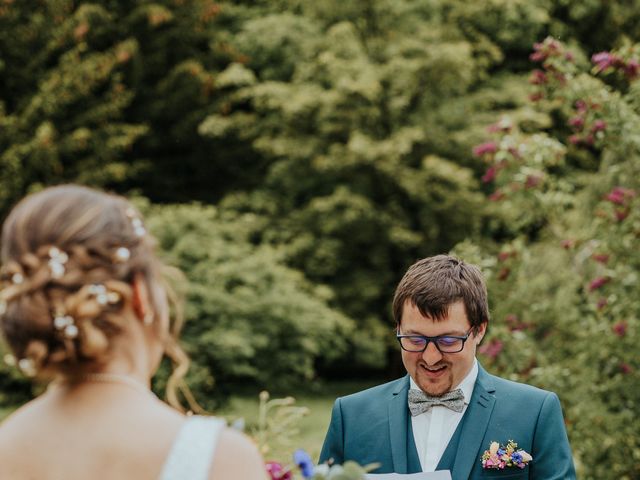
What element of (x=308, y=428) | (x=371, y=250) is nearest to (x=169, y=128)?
(x=371, y=250)

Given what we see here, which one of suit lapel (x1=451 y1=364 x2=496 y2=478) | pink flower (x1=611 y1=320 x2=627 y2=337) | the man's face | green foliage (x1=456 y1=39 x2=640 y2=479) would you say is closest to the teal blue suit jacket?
suit lapel (x1=451 y1=364 x2=496 y2=478)

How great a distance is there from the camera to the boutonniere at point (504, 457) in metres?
2.85

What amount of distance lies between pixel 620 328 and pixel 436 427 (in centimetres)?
376

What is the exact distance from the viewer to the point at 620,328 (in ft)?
21.0

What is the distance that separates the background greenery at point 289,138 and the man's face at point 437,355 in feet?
21.2

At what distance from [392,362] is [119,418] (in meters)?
15.9

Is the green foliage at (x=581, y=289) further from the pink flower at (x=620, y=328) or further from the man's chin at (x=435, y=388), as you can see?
the man's chin at (x=435, y=388)

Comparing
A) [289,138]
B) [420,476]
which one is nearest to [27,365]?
[420,476]

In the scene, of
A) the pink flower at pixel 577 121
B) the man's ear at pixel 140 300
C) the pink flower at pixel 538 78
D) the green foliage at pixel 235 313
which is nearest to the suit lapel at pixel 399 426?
the man's ear at pixel 140 300

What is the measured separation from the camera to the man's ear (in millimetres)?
1635

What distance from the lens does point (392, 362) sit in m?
17.2

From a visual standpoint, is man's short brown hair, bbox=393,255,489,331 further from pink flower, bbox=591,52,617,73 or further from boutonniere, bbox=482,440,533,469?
pink flower, bbox=591,52,617,73

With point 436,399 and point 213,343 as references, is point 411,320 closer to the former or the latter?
point 436,399

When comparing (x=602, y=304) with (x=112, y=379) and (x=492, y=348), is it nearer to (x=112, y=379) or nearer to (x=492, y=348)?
(x=492, y=348)
